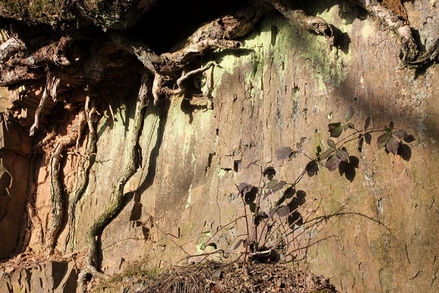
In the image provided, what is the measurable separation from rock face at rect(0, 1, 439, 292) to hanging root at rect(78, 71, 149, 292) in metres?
0.07

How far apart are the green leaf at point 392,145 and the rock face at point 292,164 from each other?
9 cm

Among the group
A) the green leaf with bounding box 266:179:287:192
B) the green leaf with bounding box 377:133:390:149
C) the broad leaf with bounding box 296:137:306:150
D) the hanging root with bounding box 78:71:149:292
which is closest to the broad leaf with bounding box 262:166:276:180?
the green leaf with bounding box 266:179:287:192

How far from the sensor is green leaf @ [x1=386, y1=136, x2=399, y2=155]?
317 centimetres

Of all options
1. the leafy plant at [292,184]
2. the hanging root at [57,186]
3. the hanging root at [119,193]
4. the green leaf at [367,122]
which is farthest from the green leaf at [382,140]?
the hanging root at [57,186]

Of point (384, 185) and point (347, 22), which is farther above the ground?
point (347, 22)

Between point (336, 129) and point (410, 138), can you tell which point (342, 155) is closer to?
point (336, 129)

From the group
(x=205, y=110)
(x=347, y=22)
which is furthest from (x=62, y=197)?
(x=347, y=22)

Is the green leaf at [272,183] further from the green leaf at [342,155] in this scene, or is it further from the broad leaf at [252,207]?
the green leaf at [342,155]

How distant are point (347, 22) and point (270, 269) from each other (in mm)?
1492

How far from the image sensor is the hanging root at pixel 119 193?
4.65 metres

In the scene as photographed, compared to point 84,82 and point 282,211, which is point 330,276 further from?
point 84,82

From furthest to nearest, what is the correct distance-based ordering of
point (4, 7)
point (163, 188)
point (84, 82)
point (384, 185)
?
point (84, 82) → point (163, 188) → point (4, 7) → point (384, 185)

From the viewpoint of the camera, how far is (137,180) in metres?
4.71

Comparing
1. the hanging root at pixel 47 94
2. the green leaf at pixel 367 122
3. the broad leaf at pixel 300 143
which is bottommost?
the broad leaf at pixel 300 143
